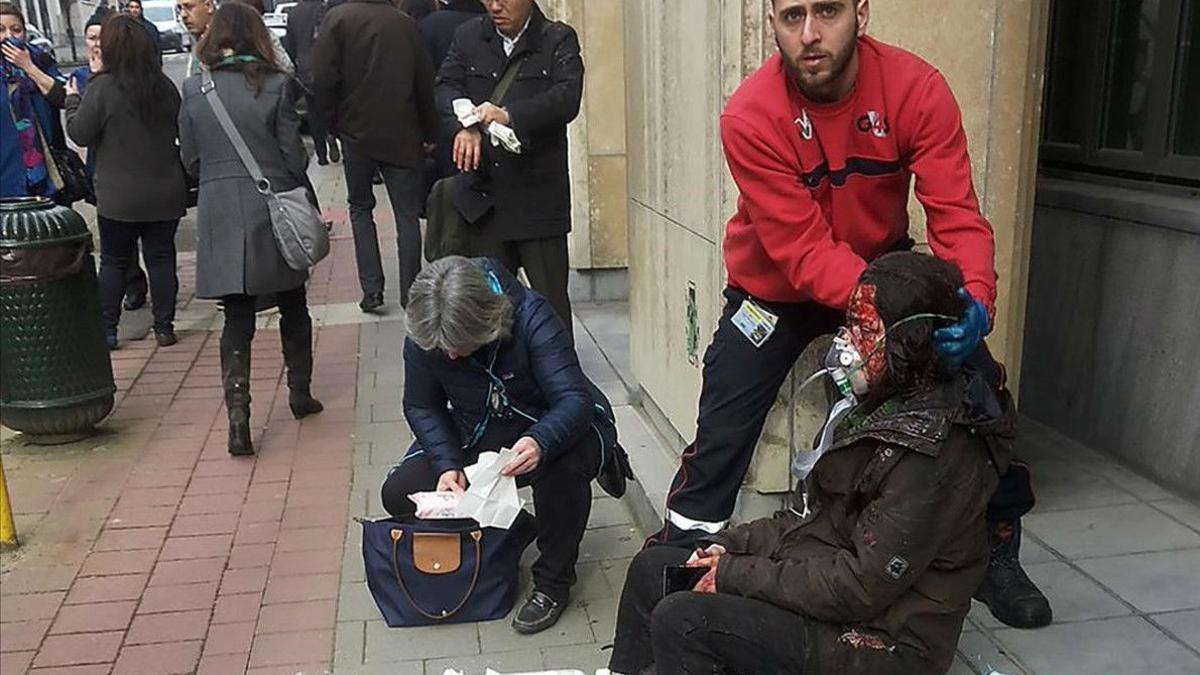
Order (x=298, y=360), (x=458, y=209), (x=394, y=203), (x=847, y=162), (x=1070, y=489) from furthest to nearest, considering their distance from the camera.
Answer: (x=394, y=203), (x=298, y=360), (x=458, y=209), (x=1070, y=489), (x=847, y=162)

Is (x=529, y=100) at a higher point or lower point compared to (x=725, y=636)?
higher

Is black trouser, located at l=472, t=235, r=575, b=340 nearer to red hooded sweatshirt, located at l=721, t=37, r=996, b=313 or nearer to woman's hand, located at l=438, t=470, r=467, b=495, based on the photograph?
woman's hand, located at l=438, t=470, r=467, b=495

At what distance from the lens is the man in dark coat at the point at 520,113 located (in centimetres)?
478

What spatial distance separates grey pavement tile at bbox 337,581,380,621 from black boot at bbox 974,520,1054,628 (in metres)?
1.87

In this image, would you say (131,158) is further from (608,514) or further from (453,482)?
(453,482)

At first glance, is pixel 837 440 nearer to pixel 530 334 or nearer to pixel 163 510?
pixel 530 334

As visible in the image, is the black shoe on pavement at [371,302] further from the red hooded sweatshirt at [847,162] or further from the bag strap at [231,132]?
the red hooded sweatshirt at [847,162]

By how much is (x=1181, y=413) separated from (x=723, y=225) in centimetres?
179

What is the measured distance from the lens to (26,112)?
6648 millimetres

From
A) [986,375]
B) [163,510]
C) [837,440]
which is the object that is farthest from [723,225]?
[163,510]

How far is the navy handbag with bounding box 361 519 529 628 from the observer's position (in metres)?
3.46

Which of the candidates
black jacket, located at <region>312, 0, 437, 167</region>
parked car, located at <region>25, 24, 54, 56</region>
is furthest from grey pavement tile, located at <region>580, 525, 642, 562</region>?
parked car, located at <region>25, 24, 54, 56</region>

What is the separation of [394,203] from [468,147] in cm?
234

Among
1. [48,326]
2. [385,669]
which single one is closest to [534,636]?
[385,669]
